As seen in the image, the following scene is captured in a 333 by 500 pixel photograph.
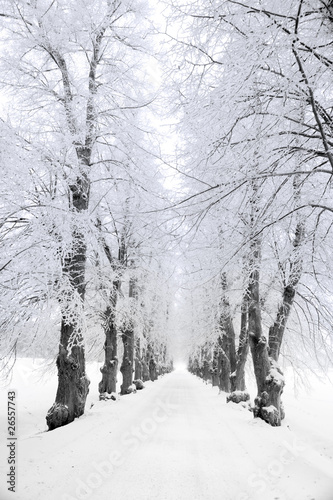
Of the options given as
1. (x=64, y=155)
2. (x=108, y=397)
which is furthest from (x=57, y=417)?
(x=64, y=155)

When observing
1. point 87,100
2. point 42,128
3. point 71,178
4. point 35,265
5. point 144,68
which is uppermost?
point 144,68

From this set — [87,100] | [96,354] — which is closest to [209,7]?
[87,100]

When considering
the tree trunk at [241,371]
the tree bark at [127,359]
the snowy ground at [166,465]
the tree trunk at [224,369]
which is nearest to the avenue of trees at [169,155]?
the tree trunk at [241,371]

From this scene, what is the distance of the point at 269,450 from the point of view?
554cm

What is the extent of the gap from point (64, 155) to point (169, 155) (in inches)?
115

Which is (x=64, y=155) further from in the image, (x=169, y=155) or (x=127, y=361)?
(x=127, y=361)

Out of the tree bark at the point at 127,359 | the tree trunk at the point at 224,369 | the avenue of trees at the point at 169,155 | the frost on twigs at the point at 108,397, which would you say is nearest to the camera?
the avenue of trees at the point at 169,155

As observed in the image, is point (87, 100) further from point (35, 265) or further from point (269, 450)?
point (269, 450)

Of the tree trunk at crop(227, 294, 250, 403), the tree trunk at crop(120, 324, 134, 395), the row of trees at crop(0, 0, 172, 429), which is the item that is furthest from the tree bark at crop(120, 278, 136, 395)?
the row of trees at crop(0, 0, 172, 429)

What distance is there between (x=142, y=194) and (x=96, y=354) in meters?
13.6

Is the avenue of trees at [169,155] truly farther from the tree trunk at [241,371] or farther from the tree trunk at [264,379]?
the tree trunk at [241,371]

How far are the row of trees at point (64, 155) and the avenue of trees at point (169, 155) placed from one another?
0.15ft

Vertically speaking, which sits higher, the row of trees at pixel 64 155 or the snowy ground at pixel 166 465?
the row of trees at pixel 64 155

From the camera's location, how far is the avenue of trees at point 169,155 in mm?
3572
